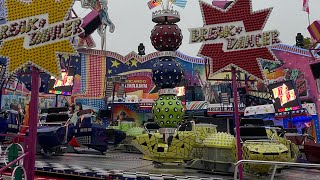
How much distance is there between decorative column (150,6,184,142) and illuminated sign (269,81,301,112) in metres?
10.8

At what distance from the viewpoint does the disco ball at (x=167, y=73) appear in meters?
9.73

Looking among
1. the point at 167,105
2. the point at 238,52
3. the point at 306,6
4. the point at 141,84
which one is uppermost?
the point at 306,6

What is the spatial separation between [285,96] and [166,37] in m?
11.5

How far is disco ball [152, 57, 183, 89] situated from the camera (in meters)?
9.73

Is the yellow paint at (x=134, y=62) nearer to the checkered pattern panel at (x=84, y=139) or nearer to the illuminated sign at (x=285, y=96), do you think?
the illuminated sign at (x=285, y=96)

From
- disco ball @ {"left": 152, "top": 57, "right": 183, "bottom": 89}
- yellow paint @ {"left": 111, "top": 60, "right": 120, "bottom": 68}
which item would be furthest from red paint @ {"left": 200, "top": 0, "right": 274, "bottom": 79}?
yellow paint @ {"left": 111, "top": 60, "right": 120, "bottom": 68}

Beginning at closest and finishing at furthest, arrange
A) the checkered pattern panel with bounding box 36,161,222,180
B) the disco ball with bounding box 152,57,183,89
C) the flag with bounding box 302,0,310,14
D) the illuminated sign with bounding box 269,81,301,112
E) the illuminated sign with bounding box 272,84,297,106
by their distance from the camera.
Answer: the checkered pattern panel with bounding box 36,161,222,180
the disco ball with bounding box 152,57,183,89
the illuminated sign with bounding box 269,81,301,112
the illuminated sign with bounding box 272,84,297,106
the flag with bounding box 302,0,310,14

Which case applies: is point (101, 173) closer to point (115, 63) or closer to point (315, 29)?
point (315, 29)

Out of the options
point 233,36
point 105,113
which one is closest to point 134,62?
point 105,113

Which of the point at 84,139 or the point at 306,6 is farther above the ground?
the point at 306,6

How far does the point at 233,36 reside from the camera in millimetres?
6723

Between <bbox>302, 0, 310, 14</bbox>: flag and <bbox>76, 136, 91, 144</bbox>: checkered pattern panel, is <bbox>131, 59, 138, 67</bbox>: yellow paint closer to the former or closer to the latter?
<bbox>302, 0, 310, 14</bbox>: flag

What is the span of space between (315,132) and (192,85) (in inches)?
413

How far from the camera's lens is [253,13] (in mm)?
6891
